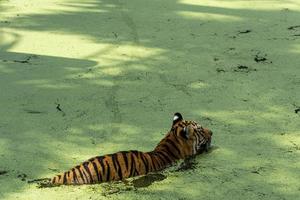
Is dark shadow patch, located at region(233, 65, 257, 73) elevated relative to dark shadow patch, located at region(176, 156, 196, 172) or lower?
elevated

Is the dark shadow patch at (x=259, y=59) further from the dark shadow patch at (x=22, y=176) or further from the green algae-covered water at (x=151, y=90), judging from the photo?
the dark shadow patch at (x=22, y=176)

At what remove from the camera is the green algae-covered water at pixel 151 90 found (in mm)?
2045

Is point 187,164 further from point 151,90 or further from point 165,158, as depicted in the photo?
point 151,90

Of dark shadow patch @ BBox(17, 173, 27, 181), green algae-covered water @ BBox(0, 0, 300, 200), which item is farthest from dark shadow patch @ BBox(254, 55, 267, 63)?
dark shadow patch @ BBox(17, 173, 27, 181)

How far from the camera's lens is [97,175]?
1991mm

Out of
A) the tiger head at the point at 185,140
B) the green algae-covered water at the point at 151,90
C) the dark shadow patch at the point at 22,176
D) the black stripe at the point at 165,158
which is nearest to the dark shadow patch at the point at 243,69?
the green algae-covered water at the point at 151,90

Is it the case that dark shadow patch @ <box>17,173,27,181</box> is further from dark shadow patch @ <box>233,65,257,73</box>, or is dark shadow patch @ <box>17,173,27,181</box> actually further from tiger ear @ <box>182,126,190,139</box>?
dark shadow patch @ <box>233,65,257,73</box>

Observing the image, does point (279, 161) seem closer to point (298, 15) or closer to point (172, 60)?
point (172, 60)

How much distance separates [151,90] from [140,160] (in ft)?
2.80

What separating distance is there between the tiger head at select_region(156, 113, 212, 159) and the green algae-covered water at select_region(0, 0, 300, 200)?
6 cm

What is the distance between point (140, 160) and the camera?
2043mm

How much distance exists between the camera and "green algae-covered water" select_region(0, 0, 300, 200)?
2045mm

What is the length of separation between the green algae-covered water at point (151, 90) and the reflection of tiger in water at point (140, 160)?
3 cm

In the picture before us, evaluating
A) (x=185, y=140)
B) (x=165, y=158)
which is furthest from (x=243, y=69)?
(x=165, y=158)
